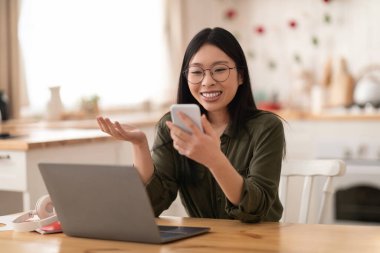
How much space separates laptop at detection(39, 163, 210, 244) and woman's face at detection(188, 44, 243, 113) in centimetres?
44

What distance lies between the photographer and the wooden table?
1.37 meters

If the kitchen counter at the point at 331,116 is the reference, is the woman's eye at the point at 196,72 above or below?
above

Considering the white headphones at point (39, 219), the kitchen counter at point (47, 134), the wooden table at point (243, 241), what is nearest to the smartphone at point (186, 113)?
the wooden table at point (243, 241)

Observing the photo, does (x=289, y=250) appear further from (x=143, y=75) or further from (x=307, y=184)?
(x=143, y=75)

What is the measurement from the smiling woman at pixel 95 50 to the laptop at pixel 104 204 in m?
2.77

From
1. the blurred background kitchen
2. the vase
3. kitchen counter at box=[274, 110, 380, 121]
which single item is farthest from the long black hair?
kitchen counter at box=[274, 110, 380, 121]

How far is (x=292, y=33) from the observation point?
17.3 feet

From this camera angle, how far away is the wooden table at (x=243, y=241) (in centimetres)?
137

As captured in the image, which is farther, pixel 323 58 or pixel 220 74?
pixel 323 58

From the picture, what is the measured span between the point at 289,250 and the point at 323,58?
156 inches

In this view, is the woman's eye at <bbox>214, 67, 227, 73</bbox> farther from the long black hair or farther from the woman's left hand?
the woman's left hand

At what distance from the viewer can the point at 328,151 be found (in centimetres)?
440

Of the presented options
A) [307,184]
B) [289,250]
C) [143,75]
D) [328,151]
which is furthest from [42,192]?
[143,75]

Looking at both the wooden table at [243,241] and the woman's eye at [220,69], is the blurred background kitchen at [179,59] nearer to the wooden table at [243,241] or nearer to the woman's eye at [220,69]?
the woman's eye at [220,69]
